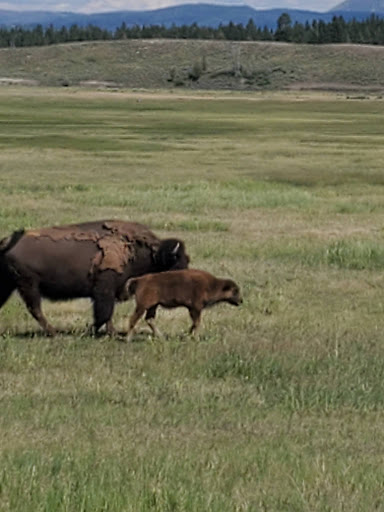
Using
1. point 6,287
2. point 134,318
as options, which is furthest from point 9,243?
point 134,318

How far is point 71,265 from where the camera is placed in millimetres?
11812

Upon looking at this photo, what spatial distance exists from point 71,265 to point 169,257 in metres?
1.14

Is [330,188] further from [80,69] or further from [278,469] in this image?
[80,69]

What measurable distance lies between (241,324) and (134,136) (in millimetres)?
42078

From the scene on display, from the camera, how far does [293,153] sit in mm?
44625

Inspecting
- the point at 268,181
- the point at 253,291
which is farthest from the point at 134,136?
the point at 253,291

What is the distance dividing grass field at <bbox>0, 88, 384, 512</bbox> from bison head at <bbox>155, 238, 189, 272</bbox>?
0.78m

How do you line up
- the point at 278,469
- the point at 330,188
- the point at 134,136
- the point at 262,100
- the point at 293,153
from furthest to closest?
the point at 262,100 < the point at 134,136 < the point at 293,153 < the point at 330,188 < the point at 278,469

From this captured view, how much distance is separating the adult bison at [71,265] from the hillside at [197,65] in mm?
136144

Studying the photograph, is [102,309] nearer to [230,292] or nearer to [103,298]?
[103,298]

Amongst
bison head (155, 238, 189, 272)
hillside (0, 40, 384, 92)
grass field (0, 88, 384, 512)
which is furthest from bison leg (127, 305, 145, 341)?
hillside (0, 40, 384, 92)

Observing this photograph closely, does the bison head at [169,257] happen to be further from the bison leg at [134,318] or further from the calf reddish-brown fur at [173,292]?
the bison leg at [134,318]

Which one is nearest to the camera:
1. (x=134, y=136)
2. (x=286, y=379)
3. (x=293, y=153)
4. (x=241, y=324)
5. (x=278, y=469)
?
(x=278, y=469)

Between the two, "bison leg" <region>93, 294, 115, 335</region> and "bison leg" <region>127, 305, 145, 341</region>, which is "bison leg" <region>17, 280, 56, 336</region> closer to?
"bison leg" <region>93, 294, 115, 335</region>
